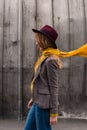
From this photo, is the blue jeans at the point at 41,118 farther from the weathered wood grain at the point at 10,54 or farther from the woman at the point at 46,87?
the weathered wood grain at the point at 10,54

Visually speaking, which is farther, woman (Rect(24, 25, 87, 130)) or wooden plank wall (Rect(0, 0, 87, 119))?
wooden plank wall (Rect(0, 0, 87, 119))

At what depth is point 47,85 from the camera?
340cm

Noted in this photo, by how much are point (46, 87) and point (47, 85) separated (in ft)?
0.07

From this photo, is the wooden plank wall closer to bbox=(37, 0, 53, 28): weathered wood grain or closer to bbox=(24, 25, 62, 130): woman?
bbox=(37, 0, 53, 28): weathered wood grain

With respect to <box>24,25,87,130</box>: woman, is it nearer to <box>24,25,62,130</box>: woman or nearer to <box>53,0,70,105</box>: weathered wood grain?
<box>24,25,62,130</box>: woman

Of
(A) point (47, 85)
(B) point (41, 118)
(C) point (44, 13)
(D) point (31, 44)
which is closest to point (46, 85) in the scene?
(A) point (47, 85)

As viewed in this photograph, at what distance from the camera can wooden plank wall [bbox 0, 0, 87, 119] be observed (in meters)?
5.83

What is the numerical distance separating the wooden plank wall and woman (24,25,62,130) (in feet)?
7.58

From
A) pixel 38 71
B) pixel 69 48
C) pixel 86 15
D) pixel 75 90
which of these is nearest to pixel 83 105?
pixel 75 90

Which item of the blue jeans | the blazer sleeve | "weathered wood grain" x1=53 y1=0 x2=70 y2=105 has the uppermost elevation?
"weathered wood grain" x1=53 y1=0 x2=70 y2=105

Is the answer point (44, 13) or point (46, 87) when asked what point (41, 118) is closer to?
point (46, 87)

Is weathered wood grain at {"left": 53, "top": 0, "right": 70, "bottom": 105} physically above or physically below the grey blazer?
above

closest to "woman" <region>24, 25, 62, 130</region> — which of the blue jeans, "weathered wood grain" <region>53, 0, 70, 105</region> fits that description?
the blue jeans

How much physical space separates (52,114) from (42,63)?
478 millimetres
